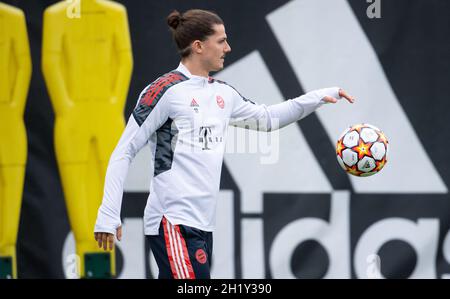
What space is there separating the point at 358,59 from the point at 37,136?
7.99 ft

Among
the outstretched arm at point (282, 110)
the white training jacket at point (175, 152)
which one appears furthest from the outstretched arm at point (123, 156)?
the outstretched arm at point (282, 110)

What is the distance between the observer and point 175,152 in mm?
4820

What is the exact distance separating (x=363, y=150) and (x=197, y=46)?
117cm

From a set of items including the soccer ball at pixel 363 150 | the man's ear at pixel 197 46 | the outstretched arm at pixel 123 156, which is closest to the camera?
the outstretched arm at pixel 123 156

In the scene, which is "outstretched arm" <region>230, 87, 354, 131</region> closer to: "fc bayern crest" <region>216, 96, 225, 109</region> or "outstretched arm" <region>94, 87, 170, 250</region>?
"fc bayern crest" <region>216, 96, 225, 109</region>

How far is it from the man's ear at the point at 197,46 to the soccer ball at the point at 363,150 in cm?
109

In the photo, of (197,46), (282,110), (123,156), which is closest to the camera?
(123,156)

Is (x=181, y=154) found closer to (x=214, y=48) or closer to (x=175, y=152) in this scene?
(x=175, y=152)

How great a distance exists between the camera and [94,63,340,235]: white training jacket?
477 centimetres

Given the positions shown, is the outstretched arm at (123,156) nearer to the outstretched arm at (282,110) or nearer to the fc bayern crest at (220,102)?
the fc bayern crest at (220,102)

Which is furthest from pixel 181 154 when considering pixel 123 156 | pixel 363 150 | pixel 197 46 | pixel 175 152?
pixel 363 150

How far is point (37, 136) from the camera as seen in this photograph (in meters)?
6.91

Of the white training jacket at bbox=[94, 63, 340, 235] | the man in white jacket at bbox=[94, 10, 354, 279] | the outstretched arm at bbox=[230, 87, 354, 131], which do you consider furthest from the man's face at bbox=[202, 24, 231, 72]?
the outstretched arm at bbox=[230, 87, 354, 131]

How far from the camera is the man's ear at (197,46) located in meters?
4.96
